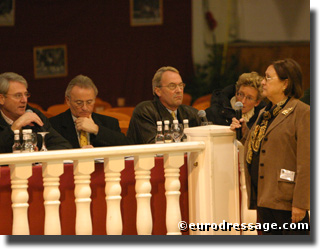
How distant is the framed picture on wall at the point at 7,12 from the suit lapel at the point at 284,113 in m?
8.52

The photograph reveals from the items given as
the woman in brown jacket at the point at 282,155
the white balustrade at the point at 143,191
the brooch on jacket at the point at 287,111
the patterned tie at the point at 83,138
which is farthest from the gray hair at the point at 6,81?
the brooch on jacket at the point at 287,111

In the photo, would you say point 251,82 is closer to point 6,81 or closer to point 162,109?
point 162,109

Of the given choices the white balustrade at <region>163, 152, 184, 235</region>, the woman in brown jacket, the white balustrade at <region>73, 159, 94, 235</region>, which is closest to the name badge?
the woman in brown jacket

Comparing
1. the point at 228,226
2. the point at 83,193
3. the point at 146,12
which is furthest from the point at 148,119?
the point at 146,12

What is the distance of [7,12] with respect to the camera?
11.0 metres

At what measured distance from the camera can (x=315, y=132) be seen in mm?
3180

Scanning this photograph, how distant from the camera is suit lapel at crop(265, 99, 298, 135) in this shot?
3.27 m

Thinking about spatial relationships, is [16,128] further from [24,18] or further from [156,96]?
[24,18]

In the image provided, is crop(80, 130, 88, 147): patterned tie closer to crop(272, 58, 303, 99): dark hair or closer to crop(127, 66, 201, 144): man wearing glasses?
crop(127, 66, 201, 144): man wearing glasses

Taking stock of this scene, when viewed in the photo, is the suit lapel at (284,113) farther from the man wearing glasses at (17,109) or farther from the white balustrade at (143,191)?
the man wearing glasses at (17,109)

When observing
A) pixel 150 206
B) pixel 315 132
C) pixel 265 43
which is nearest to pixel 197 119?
pixel 150 206

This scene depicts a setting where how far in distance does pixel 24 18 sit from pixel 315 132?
8713mm

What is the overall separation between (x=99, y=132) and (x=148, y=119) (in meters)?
0.44

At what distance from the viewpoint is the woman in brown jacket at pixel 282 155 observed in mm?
3158
